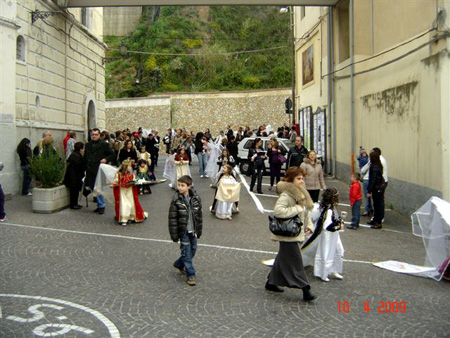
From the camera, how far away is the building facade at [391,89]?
38.5 feet

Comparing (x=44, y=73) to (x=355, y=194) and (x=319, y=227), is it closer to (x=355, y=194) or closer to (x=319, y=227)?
(x=355, y=194)

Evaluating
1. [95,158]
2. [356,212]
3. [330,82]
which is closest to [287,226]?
[356,212]

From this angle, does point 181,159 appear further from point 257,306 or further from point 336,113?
point 257,306

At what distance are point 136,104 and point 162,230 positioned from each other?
3597 centimetres

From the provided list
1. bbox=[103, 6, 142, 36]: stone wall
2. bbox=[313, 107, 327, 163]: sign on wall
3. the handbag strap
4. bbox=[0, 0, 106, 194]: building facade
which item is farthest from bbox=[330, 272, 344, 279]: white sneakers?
bbox=[103, 6, 142, 36]: stone wall

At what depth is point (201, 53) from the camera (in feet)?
186

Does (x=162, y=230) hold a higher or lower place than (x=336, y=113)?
lower

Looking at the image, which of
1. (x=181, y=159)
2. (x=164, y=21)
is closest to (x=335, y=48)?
(x=181, y=159)

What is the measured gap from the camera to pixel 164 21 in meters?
61.8

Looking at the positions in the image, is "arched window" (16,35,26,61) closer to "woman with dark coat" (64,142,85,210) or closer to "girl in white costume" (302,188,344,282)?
"woman with dark coat" (64,142,85,210)

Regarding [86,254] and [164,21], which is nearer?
[86,254]

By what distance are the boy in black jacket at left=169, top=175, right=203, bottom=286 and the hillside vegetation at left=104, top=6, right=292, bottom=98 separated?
44544 mm
